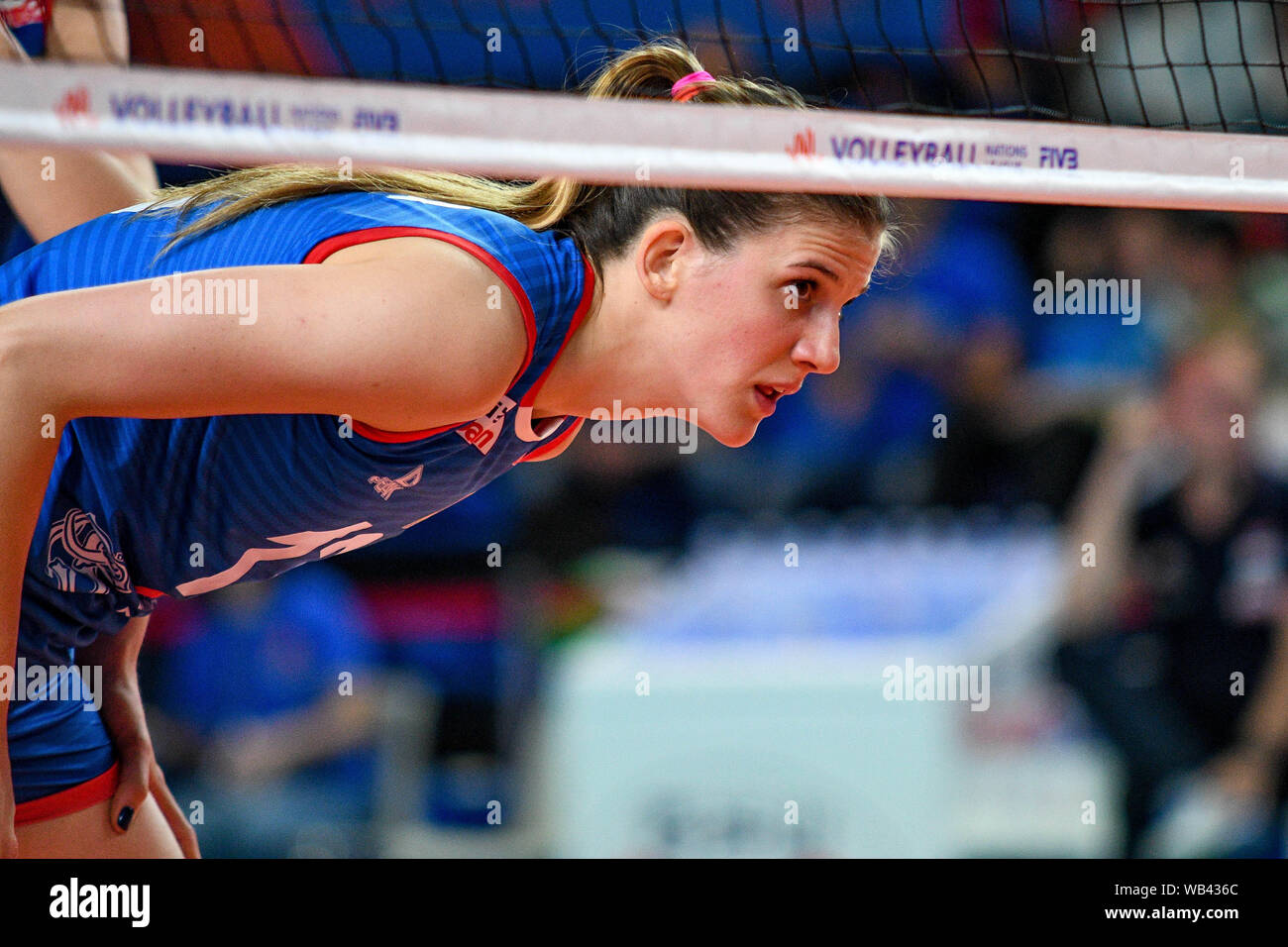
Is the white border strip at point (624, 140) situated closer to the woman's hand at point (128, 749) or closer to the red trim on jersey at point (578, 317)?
the red trim on jersey at point (578, 317)

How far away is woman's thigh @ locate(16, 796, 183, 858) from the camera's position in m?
2.13

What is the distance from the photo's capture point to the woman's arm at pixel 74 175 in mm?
2158

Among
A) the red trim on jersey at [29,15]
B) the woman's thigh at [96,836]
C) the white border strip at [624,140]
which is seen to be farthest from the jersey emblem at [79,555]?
the red trim on jersey at [29,15]

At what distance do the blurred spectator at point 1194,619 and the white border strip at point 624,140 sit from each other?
9.46ft

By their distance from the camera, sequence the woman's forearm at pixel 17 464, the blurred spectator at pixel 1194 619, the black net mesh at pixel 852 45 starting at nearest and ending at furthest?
the woman's forearm at pixel 17 464, the blurred spectator at pixel 1194 619, the black net mesh at pixel 852 45

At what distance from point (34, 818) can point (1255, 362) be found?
4.35 m

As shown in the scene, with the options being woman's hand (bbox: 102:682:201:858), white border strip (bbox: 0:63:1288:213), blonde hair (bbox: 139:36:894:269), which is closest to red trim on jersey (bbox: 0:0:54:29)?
blonde hair (bbox: 139:36:894:269)

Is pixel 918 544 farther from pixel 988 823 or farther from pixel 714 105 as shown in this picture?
pixel 714 105

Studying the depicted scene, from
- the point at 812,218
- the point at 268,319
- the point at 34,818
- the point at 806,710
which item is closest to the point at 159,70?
the point at 268,319

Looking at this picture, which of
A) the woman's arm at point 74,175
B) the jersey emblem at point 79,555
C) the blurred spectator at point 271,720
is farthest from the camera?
the blurred spectator at point 271,720
